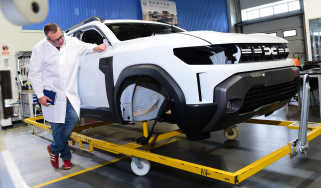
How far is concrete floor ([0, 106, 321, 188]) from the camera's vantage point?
2.56 metres

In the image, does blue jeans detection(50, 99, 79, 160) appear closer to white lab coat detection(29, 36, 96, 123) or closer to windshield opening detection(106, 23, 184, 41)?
white lab coat detection(29, 36, 96, 123)

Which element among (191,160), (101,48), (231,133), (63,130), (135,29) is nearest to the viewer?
(101,48)

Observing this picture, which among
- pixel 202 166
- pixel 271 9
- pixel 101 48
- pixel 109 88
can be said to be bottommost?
pixel 202 166

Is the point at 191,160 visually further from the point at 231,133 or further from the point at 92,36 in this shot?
the point at 92,36

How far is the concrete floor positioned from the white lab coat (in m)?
0.57

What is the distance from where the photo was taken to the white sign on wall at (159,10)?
12.1 meters

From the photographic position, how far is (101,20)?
126 inches

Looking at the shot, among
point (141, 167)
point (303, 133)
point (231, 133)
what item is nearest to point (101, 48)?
point (141, 167)

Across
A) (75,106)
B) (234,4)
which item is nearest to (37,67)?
(75,106)

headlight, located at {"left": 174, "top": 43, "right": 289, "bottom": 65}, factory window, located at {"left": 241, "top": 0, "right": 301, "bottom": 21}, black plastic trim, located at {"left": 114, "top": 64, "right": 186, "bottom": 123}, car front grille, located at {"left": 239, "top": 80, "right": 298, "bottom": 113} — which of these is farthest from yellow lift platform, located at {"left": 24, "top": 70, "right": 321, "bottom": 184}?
factory window, located at {"left": 241, "top": 0, "right": 301, "bottom": 21}

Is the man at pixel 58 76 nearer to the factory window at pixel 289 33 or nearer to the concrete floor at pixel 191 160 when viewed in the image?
the concrete floor at pixel 191 160

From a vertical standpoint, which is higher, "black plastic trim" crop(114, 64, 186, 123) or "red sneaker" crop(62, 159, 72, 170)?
"black plastic trim" crop(114, 64, 186, 123)

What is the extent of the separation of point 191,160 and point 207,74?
4.81ft

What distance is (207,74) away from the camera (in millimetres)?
2010
